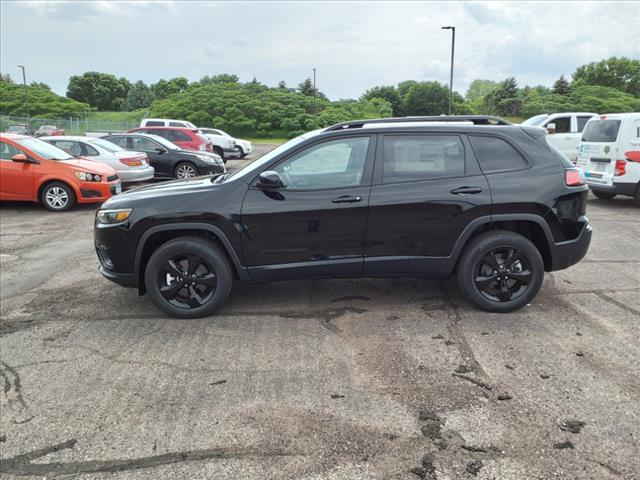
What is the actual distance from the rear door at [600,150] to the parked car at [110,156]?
1041cm

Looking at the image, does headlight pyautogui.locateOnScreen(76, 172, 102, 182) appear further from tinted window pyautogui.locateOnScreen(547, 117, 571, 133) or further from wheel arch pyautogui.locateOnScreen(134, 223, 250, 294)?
tinted window pyautogui.locateOnScreen(547, 117, 571, 133)

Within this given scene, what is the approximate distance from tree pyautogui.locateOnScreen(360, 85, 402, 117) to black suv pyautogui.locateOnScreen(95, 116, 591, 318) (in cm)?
7298

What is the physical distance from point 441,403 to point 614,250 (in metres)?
5.16

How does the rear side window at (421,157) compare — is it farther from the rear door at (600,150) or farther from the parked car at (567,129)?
the parked car at (567,129)

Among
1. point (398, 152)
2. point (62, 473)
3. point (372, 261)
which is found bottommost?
point (62, 473)

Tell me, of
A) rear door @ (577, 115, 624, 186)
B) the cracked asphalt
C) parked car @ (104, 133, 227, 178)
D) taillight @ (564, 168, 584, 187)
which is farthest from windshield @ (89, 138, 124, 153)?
taillight @ (564, 168, 584, 187)

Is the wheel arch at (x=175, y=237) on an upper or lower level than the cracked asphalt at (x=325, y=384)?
upper

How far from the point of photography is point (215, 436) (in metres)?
2.82

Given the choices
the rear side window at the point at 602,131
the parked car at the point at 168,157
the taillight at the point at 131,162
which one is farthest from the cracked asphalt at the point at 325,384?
the parked car at the point at 168,157

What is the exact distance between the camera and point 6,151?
982 centimetres

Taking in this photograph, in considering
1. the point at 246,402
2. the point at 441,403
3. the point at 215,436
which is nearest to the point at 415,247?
the point at 441,403

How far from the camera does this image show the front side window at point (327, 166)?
446 centimetres

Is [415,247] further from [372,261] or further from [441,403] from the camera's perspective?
[441,403]

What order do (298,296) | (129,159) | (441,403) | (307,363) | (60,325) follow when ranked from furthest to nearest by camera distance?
(129,159), (298,296), (60,325), (307,363), (441,403)
